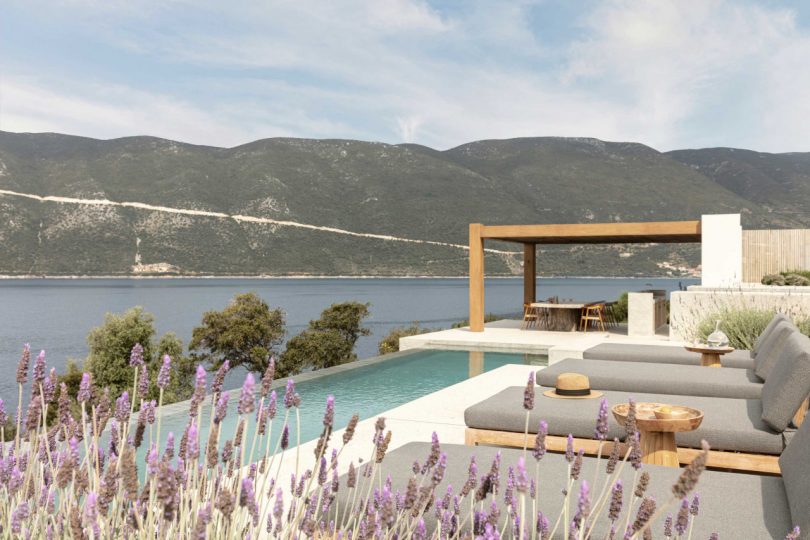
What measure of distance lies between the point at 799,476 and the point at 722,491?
0.34 m

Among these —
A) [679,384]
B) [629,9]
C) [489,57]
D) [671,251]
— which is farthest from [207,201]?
[679,384]

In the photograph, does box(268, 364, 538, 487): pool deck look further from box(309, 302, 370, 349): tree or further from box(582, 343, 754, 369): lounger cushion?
box(309, 302, 370, 349): tree

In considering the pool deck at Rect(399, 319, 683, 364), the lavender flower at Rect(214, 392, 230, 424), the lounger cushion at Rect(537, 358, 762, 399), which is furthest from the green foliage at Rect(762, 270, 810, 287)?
the lavender flower at Rect(214, 392, 230, 424)

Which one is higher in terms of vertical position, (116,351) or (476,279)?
(476,279)

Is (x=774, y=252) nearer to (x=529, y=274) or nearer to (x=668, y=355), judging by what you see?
(x=529, y=274)

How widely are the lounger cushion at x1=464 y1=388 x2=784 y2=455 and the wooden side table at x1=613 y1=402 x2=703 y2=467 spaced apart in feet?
1.06

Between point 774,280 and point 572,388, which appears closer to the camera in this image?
point 572,388

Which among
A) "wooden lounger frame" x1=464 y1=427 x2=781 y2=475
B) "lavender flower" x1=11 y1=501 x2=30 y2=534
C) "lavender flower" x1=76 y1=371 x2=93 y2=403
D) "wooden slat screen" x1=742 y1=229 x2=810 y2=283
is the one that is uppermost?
"wooden slat screen" x1=742 y1=229 x2=810 y2=283

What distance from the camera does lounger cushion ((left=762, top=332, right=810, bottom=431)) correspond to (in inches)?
129

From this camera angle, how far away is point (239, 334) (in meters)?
16.7

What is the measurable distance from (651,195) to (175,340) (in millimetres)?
62529

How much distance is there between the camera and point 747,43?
2705 centimetres

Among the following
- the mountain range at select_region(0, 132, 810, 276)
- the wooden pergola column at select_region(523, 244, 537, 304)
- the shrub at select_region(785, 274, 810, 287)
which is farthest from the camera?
the mountain range at select_region(0, 132, 810, 276)

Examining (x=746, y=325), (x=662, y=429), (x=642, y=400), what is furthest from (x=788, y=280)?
(x=662, y=429)
